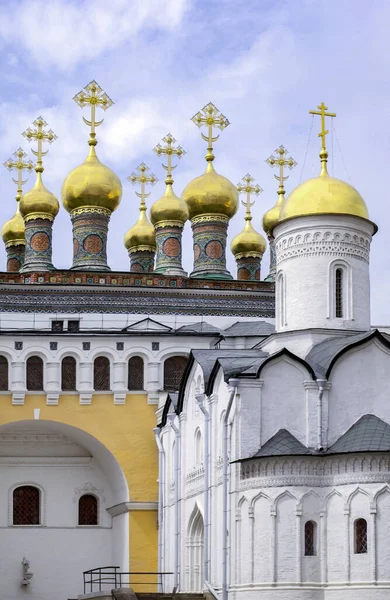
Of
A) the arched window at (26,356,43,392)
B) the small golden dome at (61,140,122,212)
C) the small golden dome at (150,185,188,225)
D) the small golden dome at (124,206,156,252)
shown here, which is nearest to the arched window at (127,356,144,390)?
the arched window at (26,356,43,392)

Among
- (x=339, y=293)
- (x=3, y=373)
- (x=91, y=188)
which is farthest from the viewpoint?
(x=91, y=188)

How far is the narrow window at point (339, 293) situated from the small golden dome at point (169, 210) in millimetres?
11163

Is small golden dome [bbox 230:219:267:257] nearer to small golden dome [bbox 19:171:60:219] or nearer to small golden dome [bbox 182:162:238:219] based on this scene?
small golden dome [bbox 182:162:238:219]

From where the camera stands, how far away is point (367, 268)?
23109 millimetres

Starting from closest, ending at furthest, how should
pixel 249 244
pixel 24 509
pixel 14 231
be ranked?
pixel 24 509
pixel 249 244
pixel 14 231

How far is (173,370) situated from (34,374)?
2840 millimetres

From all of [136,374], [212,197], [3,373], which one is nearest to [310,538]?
[136,374]

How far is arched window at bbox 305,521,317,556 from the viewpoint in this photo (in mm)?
20328

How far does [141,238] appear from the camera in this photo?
36844 mm

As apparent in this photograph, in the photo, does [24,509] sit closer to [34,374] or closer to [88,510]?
[88,510]

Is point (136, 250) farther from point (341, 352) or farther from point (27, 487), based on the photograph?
point (341, 352)

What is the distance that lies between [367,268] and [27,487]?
9819mm

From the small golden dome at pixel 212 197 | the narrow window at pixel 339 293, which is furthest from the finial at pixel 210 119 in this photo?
the narrow window at pixel 339 293

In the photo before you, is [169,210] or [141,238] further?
[141,238]
